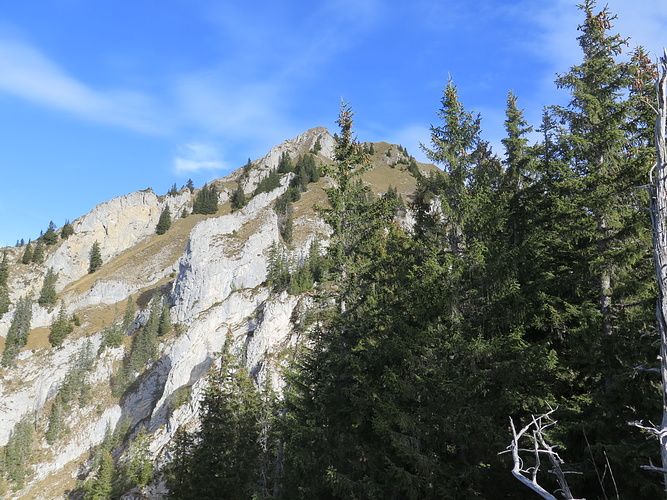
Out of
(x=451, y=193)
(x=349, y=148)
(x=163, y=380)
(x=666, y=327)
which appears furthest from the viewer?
(x=163, y=380)

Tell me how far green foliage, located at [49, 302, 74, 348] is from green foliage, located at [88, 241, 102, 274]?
1405 inches

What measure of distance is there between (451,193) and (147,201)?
157645 millimetres

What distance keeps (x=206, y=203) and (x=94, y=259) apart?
39610 mm

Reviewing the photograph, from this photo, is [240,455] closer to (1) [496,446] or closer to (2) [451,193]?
(1) [496,446]

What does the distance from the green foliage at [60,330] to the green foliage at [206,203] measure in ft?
182

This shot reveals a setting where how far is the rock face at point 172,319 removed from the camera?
199ft

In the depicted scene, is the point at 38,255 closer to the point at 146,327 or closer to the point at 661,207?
the point at 146,327

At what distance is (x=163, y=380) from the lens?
73812mm

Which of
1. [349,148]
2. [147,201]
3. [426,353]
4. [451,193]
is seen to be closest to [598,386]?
[426,353]

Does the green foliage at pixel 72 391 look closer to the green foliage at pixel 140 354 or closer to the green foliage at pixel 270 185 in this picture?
the green foliage at pixel 140 354

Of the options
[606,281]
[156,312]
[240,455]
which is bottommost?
[240,455]

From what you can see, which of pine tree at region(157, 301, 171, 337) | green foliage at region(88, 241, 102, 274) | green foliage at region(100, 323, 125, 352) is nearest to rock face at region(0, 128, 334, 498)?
green foliage at region(100, 323, 125, 352)

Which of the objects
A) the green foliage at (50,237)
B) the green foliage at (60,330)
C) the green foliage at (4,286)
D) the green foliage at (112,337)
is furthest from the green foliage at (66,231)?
the green foliage at (112,337)

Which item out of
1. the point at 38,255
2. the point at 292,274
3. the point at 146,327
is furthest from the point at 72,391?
the point at 38,255
